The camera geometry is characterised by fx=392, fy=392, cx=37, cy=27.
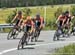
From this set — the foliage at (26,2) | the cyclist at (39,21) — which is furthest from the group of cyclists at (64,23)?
the foliage at (26,2)

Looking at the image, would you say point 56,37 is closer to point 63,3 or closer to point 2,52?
point 2,52

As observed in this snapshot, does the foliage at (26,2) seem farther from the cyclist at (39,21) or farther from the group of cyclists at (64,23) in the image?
the cyclist at (39,21)

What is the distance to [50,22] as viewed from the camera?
35.2m

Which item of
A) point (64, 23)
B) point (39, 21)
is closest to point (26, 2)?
point (64, 23)

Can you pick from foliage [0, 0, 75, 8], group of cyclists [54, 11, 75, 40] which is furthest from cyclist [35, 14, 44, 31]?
foliage [0, 0, 75, 8]

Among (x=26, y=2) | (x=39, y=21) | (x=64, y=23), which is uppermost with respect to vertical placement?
(x=39, y=21)

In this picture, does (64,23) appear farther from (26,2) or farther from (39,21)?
(26,2)

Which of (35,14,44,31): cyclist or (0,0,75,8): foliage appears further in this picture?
(0,0,75,8): foliage

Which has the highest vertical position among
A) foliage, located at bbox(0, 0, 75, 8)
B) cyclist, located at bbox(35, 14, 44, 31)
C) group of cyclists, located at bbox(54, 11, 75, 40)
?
cyclist, located at bbox(35, 14, 44, 31)

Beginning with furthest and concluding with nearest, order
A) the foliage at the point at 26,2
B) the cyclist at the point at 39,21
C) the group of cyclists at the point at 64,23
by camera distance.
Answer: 1. the foliage at the point at 26,2
2. the group of cyclists at the point at 64,23
3. the cyclist at the point at 39,21

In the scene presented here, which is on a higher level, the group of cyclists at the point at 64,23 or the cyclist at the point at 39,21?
the cyclist at the point at 39,21

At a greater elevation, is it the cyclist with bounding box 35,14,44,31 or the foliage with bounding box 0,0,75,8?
the cyclist with bounding box 35,14,44,31

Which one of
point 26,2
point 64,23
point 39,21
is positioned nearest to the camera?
point 39,21

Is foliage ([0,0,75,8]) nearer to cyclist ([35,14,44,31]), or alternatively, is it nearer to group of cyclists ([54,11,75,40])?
group of cyclists ([54,11,75,40])
